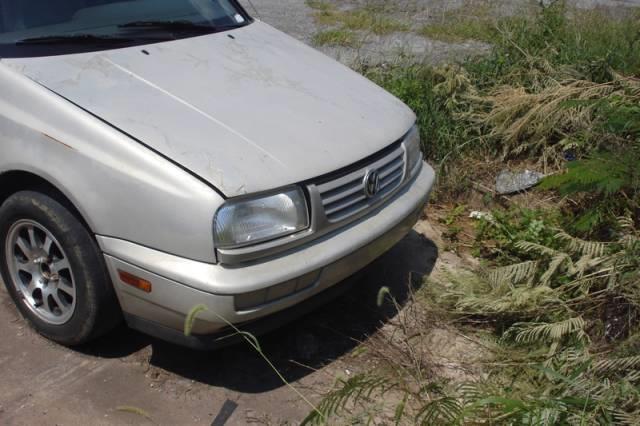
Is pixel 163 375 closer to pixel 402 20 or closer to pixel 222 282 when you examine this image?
pixel 222 282

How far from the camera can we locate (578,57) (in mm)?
5387

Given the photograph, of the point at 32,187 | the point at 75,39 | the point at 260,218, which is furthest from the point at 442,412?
the point at 75,39

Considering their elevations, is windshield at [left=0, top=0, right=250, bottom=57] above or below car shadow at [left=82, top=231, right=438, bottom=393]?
above

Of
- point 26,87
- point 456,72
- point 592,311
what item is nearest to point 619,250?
point 592,311

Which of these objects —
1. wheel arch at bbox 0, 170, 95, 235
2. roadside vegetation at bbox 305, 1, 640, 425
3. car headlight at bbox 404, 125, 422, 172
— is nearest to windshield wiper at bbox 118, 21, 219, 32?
wheel arch at bbox 0, 170, 95, 235

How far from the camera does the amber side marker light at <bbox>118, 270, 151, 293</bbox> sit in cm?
264

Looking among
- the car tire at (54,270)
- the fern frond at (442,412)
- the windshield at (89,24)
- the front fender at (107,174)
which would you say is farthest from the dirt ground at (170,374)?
the windshield at (89,24)

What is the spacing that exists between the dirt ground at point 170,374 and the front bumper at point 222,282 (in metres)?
0.33

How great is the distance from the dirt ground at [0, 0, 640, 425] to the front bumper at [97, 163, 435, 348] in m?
0.33

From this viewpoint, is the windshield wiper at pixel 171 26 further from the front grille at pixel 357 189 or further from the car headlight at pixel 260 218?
the car headlight at pixel 260 218

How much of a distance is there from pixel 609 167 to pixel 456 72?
1.99 metres

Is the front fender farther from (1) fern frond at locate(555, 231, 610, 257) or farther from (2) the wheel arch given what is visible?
(1) fern frond at locate(555, 231, 610, 257)

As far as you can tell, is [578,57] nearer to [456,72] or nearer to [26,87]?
[456,72]

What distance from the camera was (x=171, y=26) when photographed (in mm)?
3611
